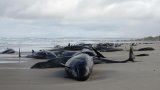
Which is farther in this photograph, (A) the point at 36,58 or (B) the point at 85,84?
(A) the point at 36,58

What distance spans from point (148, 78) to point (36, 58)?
1096 centimetres

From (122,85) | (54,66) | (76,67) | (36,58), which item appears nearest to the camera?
(122,85)

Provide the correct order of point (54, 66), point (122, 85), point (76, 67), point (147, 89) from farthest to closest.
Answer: point (54, 66), point (76, 67), point (122, 85), point (147, 89)

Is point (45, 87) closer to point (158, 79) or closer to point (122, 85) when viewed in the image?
point (122, 85)

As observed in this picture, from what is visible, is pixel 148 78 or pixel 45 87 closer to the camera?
pixel 45 87

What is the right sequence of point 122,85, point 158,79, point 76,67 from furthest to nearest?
point 76,67
point 158,79
point 122,85

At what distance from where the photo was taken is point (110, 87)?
667cm

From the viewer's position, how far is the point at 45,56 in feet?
58.6

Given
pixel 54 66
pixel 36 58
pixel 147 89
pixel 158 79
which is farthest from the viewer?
pixel 36 58

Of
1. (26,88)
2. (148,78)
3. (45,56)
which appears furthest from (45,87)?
(45,56)

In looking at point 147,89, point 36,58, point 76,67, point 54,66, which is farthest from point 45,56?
point 147,89

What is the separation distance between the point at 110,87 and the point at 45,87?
143 centimetres

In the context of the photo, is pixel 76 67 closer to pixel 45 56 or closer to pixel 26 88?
pixel 26 88

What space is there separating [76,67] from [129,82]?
179cm
